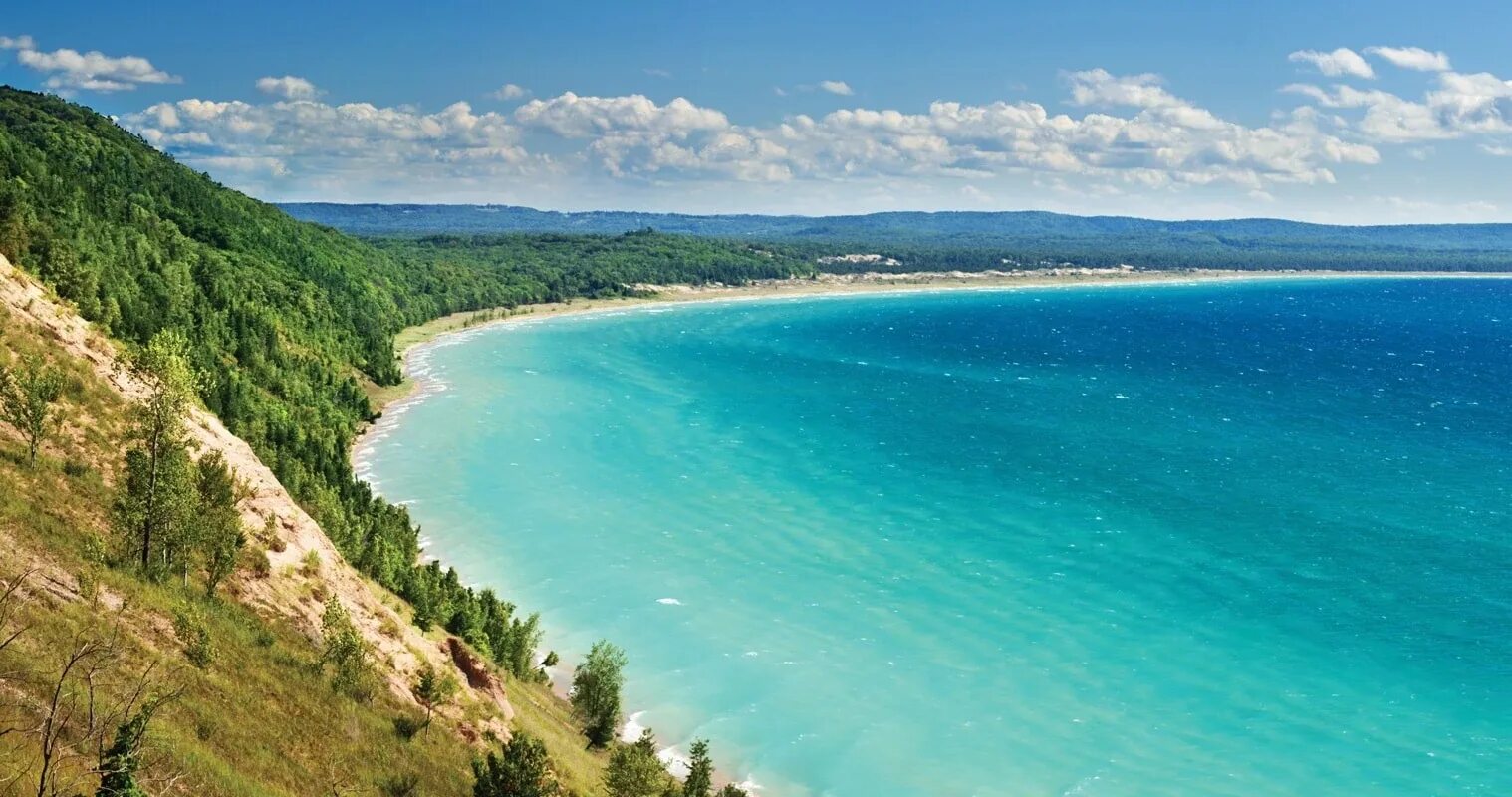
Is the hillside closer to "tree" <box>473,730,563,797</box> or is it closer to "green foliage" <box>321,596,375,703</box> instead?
"green foliage" <box>321,596,375,703</box>

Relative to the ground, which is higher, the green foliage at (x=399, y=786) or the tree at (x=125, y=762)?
the tree at (x=125, y=762)

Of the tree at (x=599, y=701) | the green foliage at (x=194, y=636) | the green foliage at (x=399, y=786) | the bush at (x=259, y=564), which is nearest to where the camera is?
the green foliage at (x=399, y=786)

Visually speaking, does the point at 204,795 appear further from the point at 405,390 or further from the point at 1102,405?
the point at 1102,405

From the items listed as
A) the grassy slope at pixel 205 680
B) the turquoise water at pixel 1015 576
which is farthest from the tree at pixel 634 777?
the turquoise water at pixel 1015 576

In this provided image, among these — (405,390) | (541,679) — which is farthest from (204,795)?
(405,390)

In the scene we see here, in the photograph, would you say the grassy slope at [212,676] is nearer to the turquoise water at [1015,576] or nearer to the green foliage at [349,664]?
the green foliage at [349,664]

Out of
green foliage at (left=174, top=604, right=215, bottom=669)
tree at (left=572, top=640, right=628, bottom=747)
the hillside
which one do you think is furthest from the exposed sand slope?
green foliage at (left=174, top=604, right=215, bottom=669)

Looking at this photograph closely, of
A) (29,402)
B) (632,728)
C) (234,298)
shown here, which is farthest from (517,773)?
(234,298)
